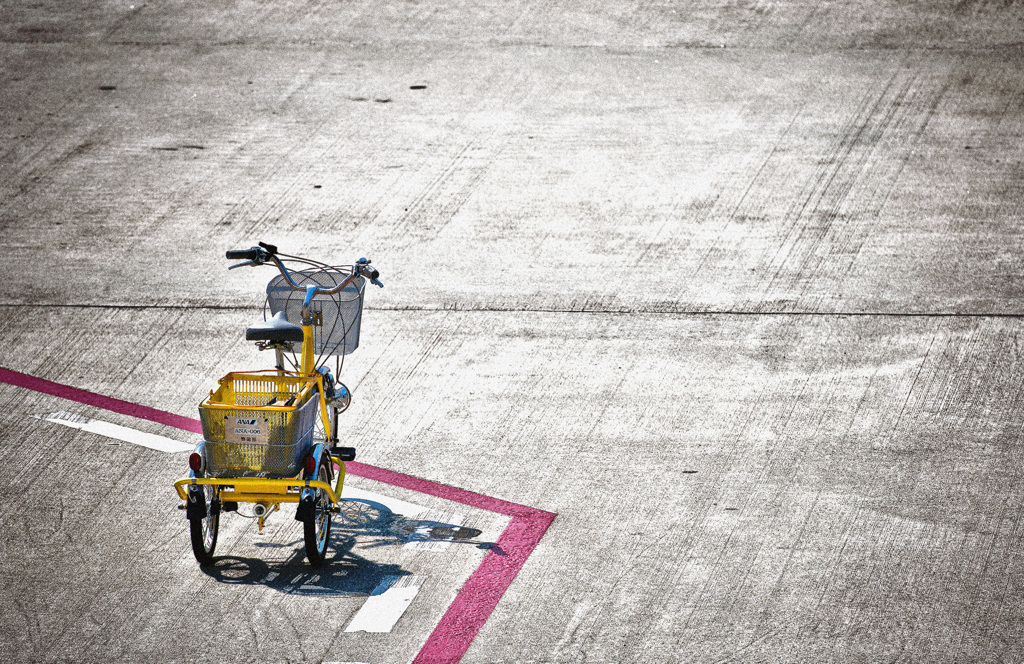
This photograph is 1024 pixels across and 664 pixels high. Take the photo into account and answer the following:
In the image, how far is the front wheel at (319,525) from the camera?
5.85 m

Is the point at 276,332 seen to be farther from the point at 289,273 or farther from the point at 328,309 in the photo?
the point at 289,273

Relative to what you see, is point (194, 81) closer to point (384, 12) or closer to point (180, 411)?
point (384, 12)

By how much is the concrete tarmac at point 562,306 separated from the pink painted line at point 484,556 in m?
0.09

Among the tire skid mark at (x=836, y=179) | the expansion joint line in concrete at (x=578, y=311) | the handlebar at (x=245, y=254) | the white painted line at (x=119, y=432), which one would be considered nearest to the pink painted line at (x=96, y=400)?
the white painted line at (x=119, y=432)

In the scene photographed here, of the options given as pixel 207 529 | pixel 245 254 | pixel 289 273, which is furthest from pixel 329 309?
pixel 207 529

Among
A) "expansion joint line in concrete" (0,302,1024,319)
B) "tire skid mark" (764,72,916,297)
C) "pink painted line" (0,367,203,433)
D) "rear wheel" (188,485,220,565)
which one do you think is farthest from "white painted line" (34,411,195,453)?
"tire skid mark" (764,72,916,297)

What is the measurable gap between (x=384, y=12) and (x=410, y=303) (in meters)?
6.97

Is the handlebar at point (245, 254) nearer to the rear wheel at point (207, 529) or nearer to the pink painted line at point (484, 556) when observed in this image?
the rear wheel at point (207, 529)

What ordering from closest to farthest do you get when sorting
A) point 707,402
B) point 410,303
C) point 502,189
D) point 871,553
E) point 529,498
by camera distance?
point 871,553 < point 529,498 < point 707,402 < point 410,303 < point 502,189

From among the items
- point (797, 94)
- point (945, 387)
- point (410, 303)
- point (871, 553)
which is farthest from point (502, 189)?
point (871, 553)

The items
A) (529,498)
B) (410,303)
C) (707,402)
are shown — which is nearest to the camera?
(529,498)

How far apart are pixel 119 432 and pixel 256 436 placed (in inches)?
78.2

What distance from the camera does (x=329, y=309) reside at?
6543 millimetres

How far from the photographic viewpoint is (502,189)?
10570 millimetres
